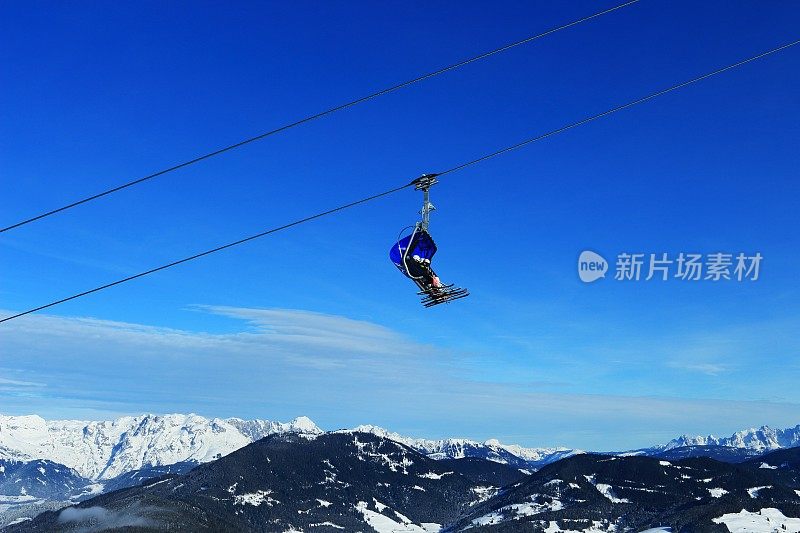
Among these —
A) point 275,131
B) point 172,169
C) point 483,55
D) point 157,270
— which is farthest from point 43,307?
point 483,55

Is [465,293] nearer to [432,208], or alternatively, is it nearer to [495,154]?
[432,208]

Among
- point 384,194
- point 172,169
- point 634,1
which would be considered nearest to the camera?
point 634,1

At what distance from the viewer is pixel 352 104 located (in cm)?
2072

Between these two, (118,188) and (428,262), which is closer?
(118,188)

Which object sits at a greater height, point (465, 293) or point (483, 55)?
point (483, 55)

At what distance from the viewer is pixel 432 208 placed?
87.3 feet

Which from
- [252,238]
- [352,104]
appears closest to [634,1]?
[352,104]

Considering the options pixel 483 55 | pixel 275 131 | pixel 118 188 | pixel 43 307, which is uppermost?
pixel 483 55

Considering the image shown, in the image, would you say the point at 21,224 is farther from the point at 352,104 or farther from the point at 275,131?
the point at 352,104

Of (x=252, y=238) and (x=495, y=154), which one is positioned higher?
(x=495, y=154)

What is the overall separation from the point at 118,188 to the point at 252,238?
4.37 meters

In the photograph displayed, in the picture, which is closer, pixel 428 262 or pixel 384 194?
pixel 384 194

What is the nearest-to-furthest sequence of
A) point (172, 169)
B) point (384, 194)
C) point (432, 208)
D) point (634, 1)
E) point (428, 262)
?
point (634, 1), point (172, 169), point (384, 194), point (432, 208), point (428, 262)

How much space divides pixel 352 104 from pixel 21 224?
11.0 meters
